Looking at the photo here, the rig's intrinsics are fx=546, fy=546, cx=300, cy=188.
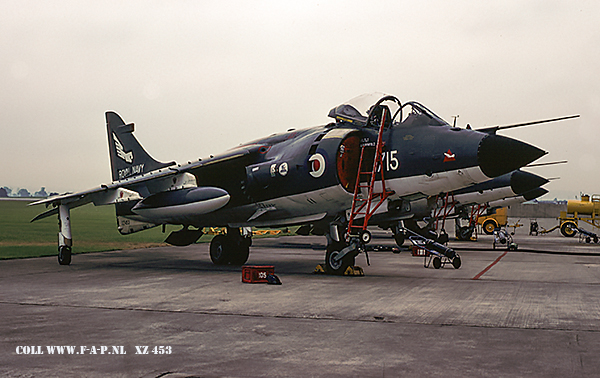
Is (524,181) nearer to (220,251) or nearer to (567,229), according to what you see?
(220,251)

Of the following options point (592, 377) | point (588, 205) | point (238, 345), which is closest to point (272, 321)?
point (238, 345)

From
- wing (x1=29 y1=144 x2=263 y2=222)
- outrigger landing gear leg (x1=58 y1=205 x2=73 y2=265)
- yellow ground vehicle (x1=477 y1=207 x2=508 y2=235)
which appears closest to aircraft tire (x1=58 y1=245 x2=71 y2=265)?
outrigger landing gear leg (x1=58 y1=205 x2=73 y2=265)

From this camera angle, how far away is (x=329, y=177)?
12570mm

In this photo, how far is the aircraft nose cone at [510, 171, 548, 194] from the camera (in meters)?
23.5

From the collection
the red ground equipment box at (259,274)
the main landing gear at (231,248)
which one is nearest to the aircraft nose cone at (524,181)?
the main landing gear at (231,248)

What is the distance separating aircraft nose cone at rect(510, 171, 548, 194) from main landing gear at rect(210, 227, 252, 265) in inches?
544

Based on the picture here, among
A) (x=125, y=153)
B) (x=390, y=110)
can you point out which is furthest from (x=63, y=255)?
(x=390, y=110)

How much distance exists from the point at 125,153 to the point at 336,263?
32.5 ft

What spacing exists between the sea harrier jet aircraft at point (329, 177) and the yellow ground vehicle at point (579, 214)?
27822mm

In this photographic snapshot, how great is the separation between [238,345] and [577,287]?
8.25m

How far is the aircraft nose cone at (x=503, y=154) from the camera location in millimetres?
10812

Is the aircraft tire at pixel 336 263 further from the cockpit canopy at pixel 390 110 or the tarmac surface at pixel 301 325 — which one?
the cockpit canopy at pixel 390 110

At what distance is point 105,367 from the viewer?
4.93 meters

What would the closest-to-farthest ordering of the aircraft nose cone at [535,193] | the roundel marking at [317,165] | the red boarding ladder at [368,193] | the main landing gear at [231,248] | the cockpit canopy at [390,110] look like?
the red boarding ladder at [368,193], the cockpit canopy at [390,110], the roundel marking at [317,165], the main landing gear at [231,248], the aircraft nose cone at [535,193]
